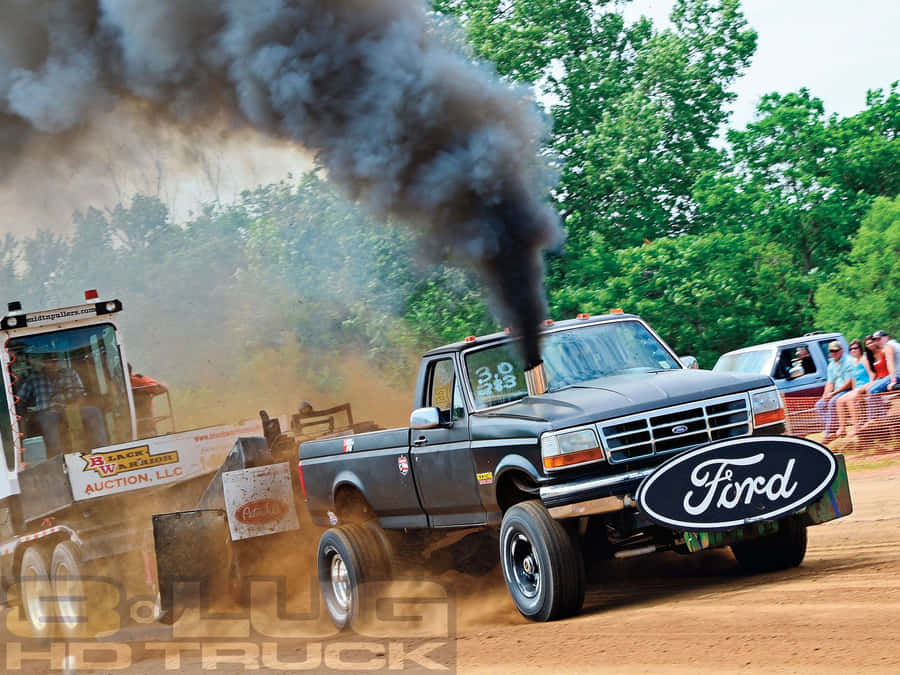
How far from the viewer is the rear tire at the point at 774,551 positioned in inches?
311

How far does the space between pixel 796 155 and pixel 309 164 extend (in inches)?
588

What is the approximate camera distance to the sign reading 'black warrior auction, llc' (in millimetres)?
6930

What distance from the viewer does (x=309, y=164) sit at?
13.0m

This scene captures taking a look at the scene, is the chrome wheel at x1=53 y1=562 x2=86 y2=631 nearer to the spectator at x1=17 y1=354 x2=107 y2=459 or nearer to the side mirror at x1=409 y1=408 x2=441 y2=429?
the spectator at x1=17 y1=354 x2=107 y2=459

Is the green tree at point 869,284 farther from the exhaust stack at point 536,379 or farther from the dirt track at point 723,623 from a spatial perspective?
the exhaust stack at point 536,379

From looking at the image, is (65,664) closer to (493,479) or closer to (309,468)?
(309,468)

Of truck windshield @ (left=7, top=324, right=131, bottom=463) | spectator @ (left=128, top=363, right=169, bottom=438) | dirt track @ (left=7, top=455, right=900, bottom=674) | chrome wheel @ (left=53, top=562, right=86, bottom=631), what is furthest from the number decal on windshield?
spectator @ (left=128, top=363, right=169, bottom=438)

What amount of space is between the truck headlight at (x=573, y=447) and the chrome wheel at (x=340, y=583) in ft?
8.53

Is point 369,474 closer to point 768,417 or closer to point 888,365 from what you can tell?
point 768,417

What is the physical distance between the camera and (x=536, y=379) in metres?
8.28

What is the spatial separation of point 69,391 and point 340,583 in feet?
16.0

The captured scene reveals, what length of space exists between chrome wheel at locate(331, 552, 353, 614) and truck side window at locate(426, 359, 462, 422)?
60.8 inches

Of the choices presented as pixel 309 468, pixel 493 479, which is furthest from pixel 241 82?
pixel 493 479

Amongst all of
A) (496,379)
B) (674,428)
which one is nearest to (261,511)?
(496,379)
